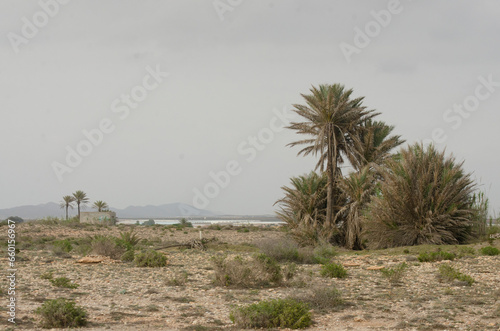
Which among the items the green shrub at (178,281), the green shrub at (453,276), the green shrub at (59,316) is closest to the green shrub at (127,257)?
the green shrub at (178,281)

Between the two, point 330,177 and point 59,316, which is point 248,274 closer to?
point 59,316

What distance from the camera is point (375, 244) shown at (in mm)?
20234

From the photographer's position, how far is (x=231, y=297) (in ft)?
31.6

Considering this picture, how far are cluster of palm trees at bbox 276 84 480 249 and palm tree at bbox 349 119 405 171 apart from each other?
5 cm

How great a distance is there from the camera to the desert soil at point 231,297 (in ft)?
24.9

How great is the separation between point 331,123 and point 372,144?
10.1ft

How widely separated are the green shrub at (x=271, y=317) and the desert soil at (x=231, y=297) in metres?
0.19

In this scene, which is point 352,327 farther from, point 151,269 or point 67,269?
point 67,269

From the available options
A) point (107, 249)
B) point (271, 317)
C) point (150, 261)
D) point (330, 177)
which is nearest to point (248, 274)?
point (271, 317)

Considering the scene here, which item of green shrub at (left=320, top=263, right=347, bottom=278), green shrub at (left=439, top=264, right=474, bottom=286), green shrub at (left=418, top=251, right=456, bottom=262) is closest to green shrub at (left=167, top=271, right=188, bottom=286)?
green shrub at (left=320, top=263, right=347, bottom=278)

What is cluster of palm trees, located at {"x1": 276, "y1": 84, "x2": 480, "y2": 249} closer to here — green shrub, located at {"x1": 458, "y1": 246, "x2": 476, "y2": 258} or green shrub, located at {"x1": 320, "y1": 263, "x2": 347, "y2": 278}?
green shrub, located at {"x1": 458, "y1": 246, "x2": 476, "y2": 258}

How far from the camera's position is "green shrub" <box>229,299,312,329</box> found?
7.38 meters

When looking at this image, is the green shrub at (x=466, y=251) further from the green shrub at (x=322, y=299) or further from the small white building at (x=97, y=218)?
the small white building at (x=97, y=218)

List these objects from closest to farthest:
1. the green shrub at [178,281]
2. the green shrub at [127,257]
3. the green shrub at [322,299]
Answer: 1. the green shrub at [322,299]
2. the green shrub at [178,281]
3. the green shrub at [127,257]
